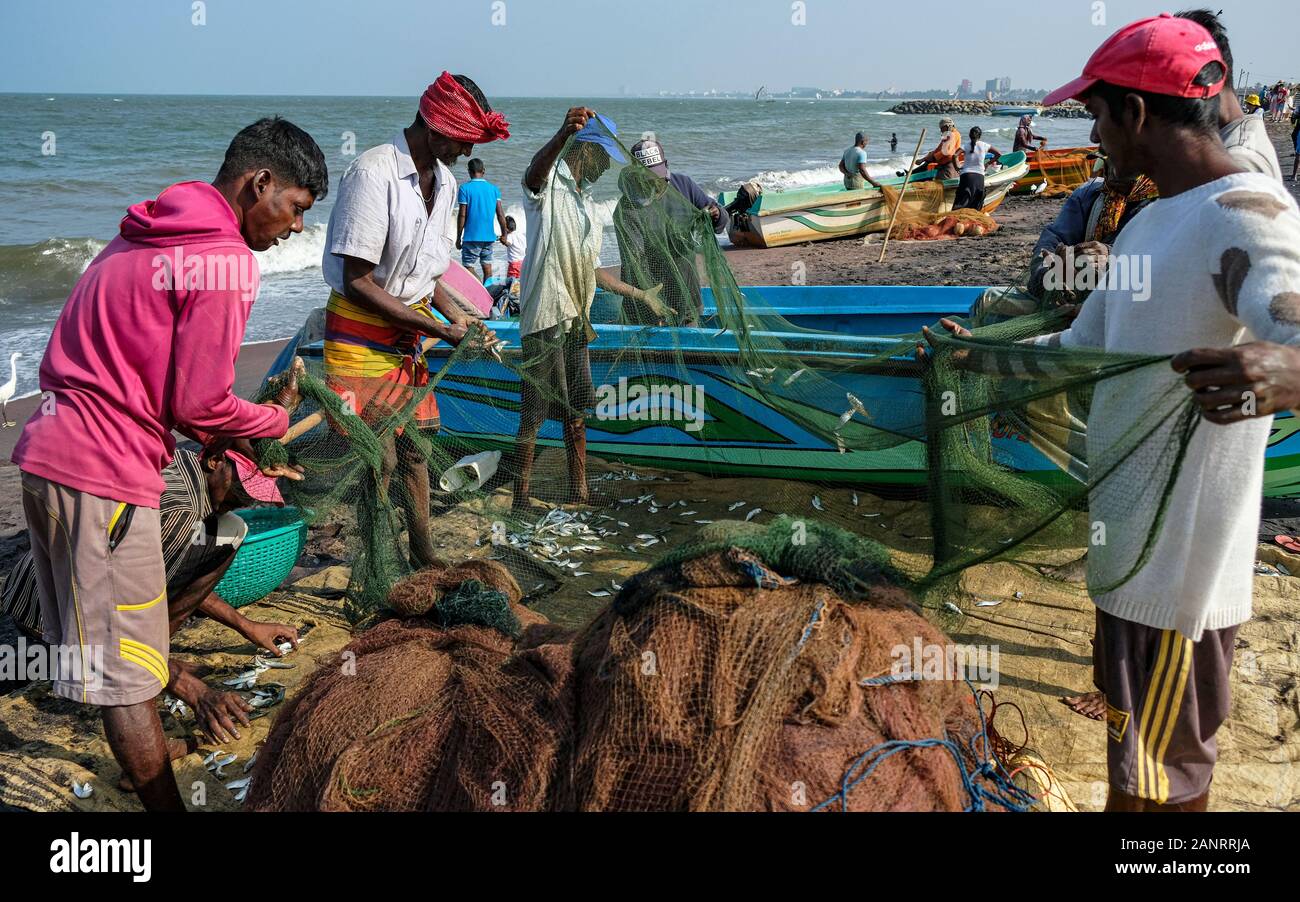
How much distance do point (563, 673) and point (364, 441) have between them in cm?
175

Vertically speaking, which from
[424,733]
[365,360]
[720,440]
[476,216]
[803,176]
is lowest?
[424,733]

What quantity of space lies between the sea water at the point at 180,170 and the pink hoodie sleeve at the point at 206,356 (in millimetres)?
4082

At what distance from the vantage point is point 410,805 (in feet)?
8.46

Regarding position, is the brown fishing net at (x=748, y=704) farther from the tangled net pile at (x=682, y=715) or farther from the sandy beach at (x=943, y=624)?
the sandy beach at (x=943, y=624)

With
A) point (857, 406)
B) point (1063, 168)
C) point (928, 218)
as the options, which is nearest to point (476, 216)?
point (857, 406)

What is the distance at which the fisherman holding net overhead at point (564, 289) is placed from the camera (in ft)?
17.2

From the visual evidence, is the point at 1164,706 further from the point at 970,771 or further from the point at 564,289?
the point at 564,289

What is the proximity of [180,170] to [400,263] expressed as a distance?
29469 millimetres

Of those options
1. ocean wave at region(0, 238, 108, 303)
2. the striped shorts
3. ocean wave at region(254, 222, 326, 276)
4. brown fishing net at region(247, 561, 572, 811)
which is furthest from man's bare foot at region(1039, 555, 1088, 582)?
ocean wave at region(254, 222, 326, 276)

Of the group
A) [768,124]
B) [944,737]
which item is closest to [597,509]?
[944,737]

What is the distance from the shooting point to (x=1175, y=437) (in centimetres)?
233

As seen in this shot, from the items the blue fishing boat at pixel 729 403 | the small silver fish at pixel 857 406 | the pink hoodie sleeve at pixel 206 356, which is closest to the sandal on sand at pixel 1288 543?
the blue fishing boat at pixel 729 403
